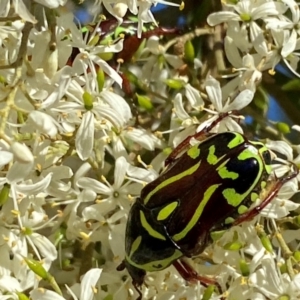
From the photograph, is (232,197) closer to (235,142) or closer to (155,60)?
(235,142)

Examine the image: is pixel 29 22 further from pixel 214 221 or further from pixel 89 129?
pixel 214 221

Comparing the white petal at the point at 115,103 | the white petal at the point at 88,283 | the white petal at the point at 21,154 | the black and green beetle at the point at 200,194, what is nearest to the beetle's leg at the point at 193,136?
the black and green beetle at the point at 200,194

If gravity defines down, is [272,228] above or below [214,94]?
below

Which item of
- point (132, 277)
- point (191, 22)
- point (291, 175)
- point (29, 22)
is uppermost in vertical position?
point (29, 22)

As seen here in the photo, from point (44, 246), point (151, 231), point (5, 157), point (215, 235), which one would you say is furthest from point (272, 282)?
point (5, 157)

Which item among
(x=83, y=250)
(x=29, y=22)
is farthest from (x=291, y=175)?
(x=29, y=22)

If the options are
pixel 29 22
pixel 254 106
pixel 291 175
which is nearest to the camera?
pixel 29 22

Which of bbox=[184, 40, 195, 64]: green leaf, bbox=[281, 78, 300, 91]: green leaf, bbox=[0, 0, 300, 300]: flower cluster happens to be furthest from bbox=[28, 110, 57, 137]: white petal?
bbox=[281, 78, 300, 91]: green leaf
